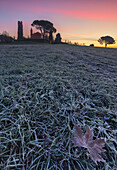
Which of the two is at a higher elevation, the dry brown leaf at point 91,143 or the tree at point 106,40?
the tree at point 106,40

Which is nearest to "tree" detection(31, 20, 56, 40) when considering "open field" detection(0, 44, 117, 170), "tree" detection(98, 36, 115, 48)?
"tree" detection(98, 36, 115, 48)

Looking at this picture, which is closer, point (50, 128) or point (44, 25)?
point (50, 128)

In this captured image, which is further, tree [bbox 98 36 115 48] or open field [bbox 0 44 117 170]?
tree [bbox 98 36 115 48]

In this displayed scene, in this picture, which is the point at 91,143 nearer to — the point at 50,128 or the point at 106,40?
the point at 50,128

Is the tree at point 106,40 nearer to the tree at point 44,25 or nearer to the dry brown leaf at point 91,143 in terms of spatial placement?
the tree at point 44,25

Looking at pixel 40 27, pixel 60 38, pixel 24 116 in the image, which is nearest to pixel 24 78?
pixel 24 116

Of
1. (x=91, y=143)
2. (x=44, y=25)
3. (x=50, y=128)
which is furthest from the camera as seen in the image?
(x=44, y=25)

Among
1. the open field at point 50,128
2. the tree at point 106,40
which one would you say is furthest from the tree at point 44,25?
the open field at point 50,128

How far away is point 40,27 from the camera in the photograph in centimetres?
3728

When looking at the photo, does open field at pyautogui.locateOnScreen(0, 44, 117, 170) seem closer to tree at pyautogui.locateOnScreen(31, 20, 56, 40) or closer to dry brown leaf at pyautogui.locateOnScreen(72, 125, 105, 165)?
dry brown leaf at pyautogui.locateOnScreen(72, 125, 105, 165)

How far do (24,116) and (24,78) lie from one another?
976 mm

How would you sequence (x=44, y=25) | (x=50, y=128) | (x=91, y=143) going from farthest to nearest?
(x=44, y=25)
(x=50, y=128)
(x=91, y=143)

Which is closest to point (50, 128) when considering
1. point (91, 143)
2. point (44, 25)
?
point (91, 143)

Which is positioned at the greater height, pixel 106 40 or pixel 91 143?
pixel 106 40
